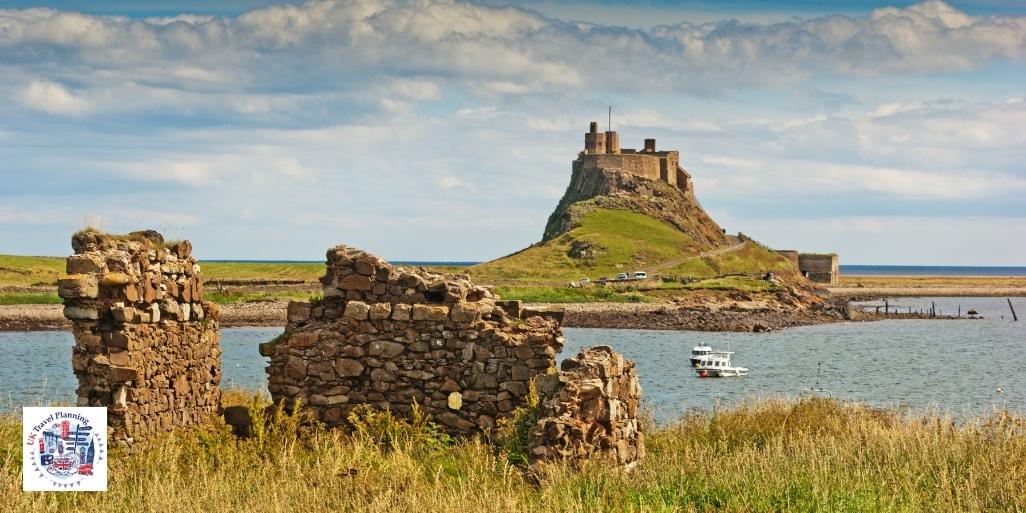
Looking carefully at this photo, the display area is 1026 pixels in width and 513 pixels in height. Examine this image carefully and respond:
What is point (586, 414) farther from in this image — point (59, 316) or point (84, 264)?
point (59, 316)

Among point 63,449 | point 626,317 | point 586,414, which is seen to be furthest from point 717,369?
point 63,449

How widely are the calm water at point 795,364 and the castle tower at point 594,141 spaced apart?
68400 mm

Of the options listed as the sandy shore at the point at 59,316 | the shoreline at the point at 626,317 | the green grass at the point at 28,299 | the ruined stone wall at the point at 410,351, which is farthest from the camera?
the green grass at the point at 28,299

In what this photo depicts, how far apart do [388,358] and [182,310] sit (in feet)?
9.59

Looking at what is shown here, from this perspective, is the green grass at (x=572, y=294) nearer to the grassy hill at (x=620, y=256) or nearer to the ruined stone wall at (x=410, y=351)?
the grassy hill at (x=620, y=256)

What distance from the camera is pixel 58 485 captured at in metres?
9.83

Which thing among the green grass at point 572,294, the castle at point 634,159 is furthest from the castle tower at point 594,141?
the green grass at point 572,294

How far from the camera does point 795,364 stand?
56438mm

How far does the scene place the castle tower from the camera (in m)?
152

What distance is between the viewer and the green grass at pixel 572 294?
87.8 meters

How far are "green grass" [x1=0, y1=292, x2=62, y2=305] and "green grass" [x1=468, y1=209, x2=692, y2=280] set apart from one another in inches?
1466

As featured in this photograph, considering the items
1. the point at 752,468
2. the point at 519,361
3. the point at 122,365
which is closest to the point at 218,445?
the point at 122,365

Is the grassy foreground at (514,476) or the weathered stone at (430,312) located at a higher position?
the weathered stone at (430,312)

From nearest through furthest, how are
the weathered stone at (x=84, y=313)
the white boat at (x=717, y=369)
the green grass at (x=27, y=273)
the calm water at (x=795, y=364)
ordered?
the weathered stone at (x=84, y=313)
the calm water at (x=795, y=364)
the white boat at (x=717, y=369)
the green grass at (x=27, y=273)
